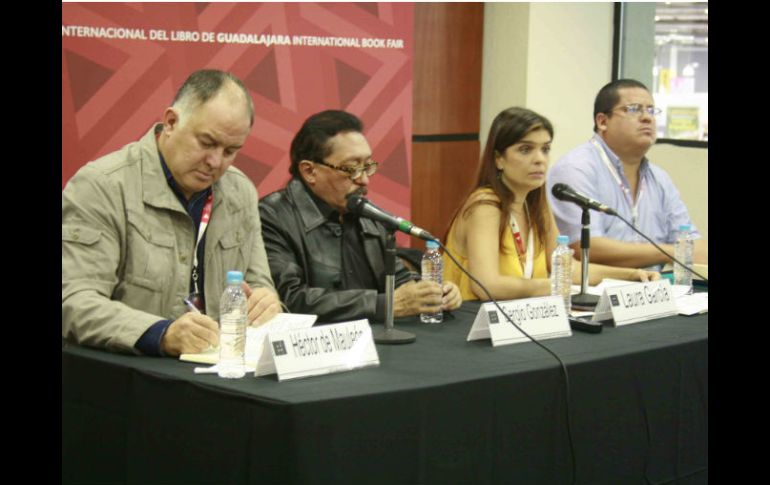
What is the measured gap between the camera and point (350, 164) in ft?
10.1

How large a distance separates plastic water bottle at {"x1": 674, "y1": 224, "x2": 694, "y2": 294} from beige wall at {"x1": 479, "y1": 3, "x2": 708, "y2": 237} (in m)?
2.06

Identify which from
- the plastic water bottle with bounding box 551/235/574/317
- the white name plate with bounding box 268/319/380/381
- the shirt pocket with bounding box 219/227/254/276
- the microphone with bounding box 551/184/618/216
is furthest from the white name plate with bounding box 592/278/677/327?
the shirt pocket with bounding box 219/227/254/276

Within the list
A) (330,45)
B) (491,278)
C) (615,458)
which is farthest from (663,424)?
(330,45)

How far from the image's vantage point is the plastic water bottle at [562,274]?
2.95 metres

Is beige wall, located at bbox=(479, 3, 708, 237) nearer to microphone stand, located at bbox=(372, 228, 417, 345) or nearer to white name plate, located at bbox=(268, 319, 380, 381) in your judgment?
microphone stand, located at bbox=(372, 228, 417, 345)

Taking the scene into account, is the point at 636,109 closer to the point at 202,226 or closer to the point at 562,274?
the point at 562,274

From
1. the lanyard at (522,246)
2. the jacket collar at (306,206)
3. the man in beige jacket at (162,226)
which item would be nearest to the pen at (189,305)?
the man in beige jacket at (162,226)

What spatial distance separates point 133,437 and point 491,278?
1.38 m

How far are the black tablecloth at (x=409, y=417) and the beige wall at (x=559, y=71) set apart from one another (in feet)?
10.1

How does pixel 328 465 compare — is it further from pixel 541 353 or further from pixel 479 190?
pixel 479 190

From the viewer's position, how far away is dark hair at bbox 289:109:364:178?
309cm

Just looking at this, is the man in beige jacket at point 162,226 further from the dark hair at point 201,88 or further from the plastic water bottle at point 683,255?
the plastic water bottle at point 683,255

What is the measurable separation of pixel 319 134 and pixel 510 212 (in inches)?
28.1

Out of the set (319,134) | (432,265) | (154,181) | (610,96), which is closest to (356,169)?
(319,134)
